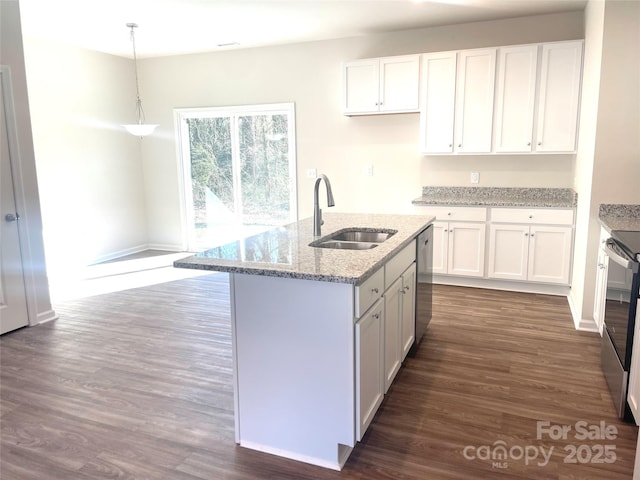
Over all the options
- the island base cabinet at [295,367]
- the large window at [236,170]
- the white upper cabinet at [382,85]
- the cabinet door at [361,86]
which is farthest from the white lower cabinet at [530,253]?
the island base cabinet at [295,367]

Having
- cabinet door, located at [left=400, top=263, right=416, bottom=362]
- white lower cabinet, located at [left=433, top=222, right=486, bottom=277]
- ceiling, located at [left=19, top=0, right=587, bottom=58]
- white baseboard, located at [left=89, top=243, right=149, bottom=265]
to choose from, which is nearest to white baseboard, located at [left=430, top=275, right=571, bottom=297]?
white lower cabinet, located at [left=433, top=222, right=486, bottom=277]

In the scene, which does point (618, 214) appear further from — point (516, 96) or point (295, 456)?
point (295, 456)

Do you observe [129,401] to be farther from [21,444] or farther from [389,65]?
[389,65]

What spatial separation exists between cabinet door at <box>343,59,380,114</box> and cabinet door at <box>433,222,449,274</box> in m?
1.47

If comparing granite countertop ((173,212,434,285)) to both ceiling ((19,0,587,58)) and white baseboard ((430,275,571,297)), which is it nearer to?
white baseboard ((430,275,571,297))

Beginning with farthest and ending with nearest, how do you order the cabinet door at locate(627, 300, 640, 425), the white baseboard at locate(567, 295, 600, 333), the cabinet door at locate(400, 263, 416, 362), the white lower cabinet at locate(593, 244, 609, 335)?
the white baseboard at locate(567, 295, 600, 333) < the white lower cabinet at locate(593, 244, 609, 335) < the cabinet door at locate(400, 263, 416, 362) < the cabinet door at locate(627, 300, 640, 425)

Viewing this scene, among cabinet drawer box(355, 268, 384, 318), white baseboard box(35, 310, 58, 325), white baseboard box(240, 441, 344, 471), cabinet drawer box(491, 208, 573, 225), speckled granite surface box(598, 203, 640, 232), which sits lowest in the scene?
white baseboard box(240, 441, 344, 471)

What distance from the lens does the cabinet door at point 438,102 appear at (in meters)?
4.83

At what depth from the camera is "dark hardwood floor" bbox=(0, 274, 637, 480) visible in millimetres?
2162

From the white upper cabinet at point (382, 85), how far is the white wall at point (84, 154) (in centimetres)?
328

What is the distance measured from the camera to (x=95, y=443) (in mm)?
2357

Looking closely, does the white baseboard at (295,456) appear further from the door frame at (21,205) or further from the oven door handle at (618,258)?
the door frame at (21,205)

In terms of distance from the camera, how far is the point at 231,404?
2.72 m

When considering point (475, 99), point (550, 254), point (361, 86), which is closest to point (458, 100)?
point (475, 99)
